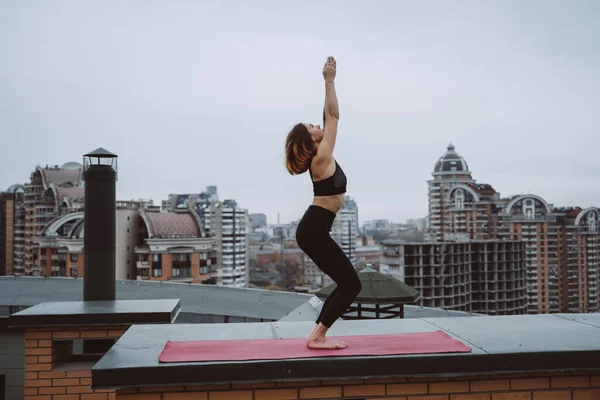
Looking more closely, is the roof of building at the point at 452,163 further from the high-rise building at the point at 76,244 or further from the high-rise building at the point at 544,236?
the high-rise building at the point at 76,244

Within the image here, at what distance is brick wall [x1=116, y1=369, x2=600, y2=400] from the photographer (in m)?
3.47

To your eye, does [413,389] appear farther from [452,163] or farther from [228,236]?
[452,163]

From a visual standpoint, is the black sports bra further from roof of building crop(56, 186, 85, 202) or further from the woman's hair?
roof of building crop(56, 186, 85, 202)

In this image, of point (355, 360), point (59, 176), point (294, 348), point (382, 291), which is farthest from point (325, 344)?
point (59, 176)

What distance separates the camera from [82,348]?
7.81 metres

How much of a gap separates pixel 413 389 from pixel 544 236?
219 ft

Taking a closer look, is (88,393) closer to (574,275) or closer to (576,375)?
(576,375)

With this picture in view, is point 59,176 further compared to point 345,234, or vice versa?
point 345,234

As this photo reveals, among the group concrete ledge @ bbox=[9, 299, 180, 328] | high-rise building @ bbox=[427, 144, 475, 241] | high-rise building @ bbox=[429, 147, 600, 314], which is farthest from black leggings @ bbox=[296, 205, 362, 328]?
high-rise building @ bbox=[427, 144, 475, 241]

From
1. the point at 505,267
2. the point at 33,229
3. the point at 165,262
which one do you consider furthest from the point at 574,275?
the point at 33,229

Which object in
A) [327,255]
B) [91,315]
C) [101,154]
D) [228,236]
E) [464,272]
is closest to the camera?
[327,255]

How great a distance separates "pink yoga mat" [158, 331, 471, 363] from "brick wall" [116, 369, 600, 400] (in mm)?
188

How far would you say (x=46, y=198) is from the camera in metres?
64.2

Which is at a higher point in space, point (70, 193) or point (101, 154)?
point (70, 193)
